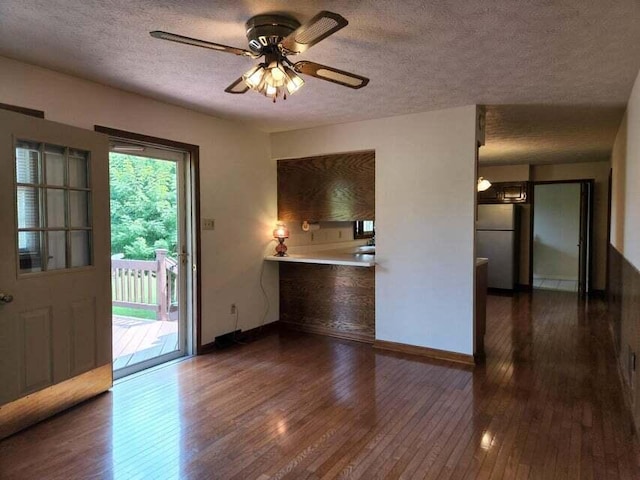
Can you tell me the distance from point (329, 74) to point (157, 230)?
2.44m

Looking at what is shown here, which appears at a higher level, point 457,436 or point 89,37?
point 89,37

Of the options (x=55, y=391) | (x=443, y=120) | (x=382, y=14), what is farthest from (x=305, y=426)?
(x=443, y=120)

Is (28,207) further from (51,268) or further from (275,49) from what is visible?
(275,49)

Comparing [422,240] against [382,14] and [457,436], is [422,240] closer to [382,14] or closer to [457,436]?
[457,436]

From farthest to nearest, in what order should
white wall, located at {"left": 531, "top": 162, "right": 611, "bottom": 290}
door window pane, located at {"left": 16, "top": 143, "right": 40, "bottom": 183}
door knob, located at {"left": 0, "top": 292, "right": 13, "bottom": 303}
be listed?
white wall, located at {"left": 531, "top": 162, "right": 611, "bottom": 290} < door window pane, located at {"left": 16, "top": 143, "right": 40, "bottom": 183} < door knob, located at {"left": 0, "top": 292, "right": 13, "bottom": 303}

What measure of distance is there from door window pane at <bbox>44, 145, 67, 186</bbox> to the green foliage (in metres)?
0.95

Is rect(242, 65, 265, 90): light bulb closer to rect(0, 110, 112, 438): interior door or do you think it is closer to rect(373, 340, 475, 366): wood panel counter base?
rect(0, 110, 112, 438): interior door

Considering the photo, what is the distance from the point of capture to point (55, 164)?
284 centimetres

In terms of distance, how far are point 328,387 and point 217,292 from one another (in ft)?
5.28

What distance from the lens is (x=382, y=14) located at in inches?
81.8

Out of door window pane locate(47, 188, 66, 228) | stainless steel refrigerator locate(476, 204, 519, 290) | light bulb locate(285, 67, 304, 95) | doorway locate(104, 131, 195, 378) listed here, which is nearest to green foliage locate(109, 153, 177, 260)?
doorway locate(104, 131, 195, 378)

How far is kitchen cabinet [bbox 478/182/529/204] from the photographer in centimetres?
738

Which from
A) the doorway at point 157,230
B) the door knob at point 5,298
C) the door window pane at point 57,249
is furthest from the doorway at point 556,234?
the door knob at point 5,298

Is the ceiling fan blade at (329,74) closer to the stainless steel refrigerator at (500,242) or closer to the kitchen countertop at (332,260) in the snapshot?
the kitchen countertop at (332,260)
